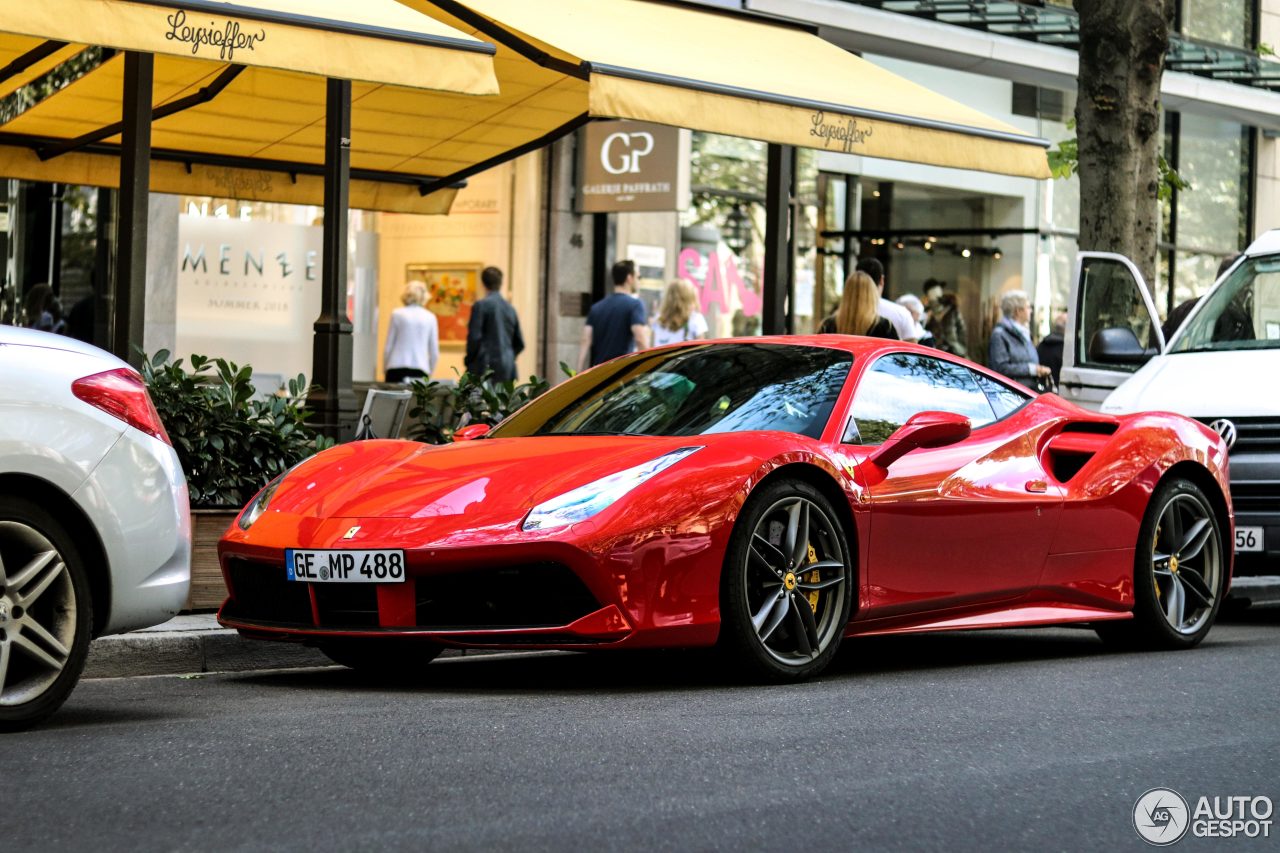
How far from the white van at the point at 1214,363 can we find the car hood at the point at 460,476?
3.93m

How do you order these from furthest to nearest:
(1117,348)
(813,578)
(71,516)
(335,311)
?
(335,311)
(1117,348)
(813,578)
(71,516)

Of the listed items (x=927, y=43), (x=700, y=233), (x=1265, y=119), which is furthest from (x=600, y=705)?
(x=1265, y=119)

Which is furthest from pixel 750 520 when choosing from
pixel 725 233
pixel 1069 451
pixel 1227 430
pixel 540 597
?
pixel 725 233

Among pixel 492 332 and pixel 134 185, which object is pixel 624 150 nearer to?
pixel 492 332

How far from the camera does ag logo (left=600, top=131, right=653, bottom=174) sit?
59.4 feet

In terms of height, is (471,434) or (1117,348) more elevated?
(1117,348)

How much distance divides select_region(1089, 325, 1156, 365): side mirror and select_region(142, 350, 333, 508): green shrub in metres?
4.12

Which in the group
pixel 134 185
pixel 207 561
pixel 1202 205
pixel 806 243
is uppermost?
pixel 1202 205

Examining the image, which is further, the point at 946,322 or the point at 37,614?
the point at 946,322

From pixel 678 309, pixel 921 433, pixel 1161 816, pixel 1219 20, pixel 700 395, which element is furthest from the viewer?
pixel 1219 20

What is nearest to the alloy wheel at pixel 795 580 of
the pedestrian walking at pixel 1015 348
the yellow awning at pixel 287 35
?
the yellow awning at pixel 287 35

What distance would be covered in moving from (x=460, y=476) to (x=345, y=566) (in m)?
0.52

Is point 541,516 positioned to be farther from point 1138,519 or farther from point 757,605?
point 1138,519

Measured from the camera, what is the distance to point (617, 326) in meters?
15.3
